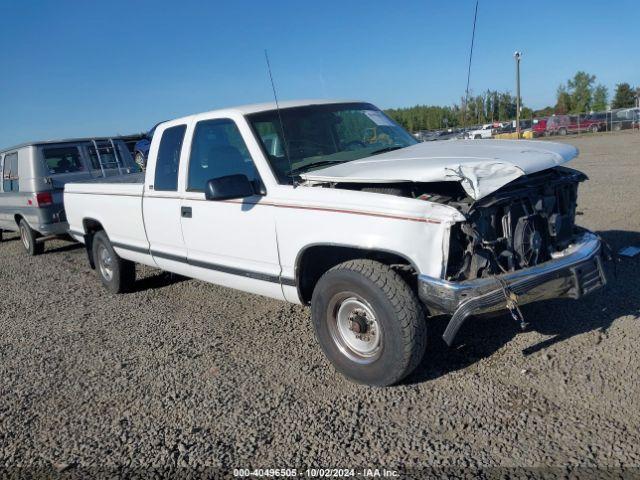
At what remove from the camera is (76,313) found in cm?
610

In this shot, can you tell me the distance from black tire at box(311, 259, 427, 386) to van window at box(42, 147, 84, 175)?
7289 mm

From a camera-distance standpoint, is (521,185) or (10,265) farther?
(10,265)

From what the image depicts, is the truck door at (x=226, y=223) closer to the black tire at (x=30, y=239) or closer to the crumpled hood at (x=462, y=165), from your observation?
the crumpled hood at (x=462, y=165)

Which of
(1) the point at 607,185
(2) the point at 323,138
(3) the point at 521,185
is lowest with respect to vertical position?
(1) the point at 607,185

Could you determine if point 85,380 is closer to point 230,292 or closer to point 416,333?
point 230,292

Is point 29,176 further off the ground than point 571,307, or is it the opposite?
point 29,176

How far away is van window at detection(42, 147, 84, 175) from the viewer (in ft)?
30.8

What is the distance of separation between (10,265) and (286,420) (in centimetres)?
799

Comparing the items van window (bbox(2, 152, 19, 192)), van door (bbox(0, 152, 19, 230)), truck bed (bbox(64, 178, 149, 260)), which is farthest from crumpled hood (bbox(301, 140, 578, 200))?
van window (bbox(2, 152, 19, 192))

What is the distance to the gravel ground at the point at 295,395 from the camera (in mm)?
3057

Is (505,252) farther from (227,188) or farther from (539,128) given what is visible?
(539,128)

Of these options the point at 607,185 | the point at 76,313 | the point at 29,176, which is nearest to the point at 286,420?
the point at 76,313

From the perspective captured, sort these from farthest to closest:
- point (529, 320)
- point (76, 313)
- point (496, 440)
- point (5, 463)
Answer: point (76, 313), point (529, 320), point (5, 463), point (496, 440)

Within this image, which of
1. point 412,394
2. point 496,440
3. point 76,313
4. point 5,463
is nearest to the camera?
point 496,440
